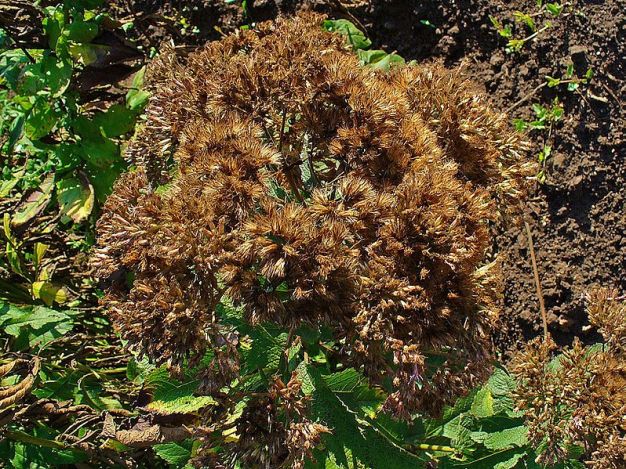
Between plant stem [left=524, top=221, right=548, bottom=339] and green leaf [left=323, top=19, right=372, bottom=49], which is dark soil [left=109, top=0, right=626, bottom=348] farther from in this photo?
green leaf [left=323, top=19, right=372, bottom=49]

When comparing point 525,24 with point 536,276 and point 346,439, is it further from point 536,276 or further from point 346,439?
point 346,439

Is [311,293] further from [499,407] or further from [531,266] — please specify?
[531,266]

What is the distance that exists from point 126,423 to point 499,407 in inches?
70.0

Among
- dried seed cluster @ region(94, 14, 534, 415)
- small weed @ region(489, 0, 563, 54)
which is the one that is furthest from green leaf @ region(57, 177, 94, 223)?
small weed @ region(489, 0, 563, 54)

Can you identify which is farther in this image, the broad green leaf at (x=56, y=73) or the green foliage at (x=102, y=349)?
the broad green leaf at (x=56, y=73)

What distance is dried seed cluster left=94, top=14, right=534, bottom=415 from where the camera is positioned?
228 centimetres

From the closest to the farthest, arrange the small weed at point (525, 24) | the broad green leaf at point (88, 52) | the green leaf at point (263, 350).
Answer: the green leaf at point (263, 350), the broad green leaf at point (88, 52), the small weed at point (525, 24)

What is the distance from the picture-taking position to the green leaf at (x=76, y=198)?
140 inches

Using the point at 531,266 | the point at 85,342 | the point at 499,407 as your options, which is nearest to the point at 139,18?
the point at 85,342

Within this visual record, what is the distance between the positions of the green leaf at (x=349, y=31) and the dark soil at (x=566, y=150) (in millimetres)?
583

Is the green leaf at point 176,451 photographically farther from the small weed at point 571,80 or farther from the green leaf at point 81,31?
the small weed at point 571,80

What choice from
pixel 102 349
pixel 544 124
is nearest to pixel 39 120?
pixel 102 349

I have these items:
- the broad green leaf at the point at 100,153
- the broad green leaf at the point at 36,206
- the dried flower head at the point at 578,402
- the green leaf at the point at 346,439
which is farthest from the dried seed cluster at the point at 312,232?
the broad green leaf at the point at 36,206

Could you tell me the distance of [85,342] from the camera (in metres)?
3.91
